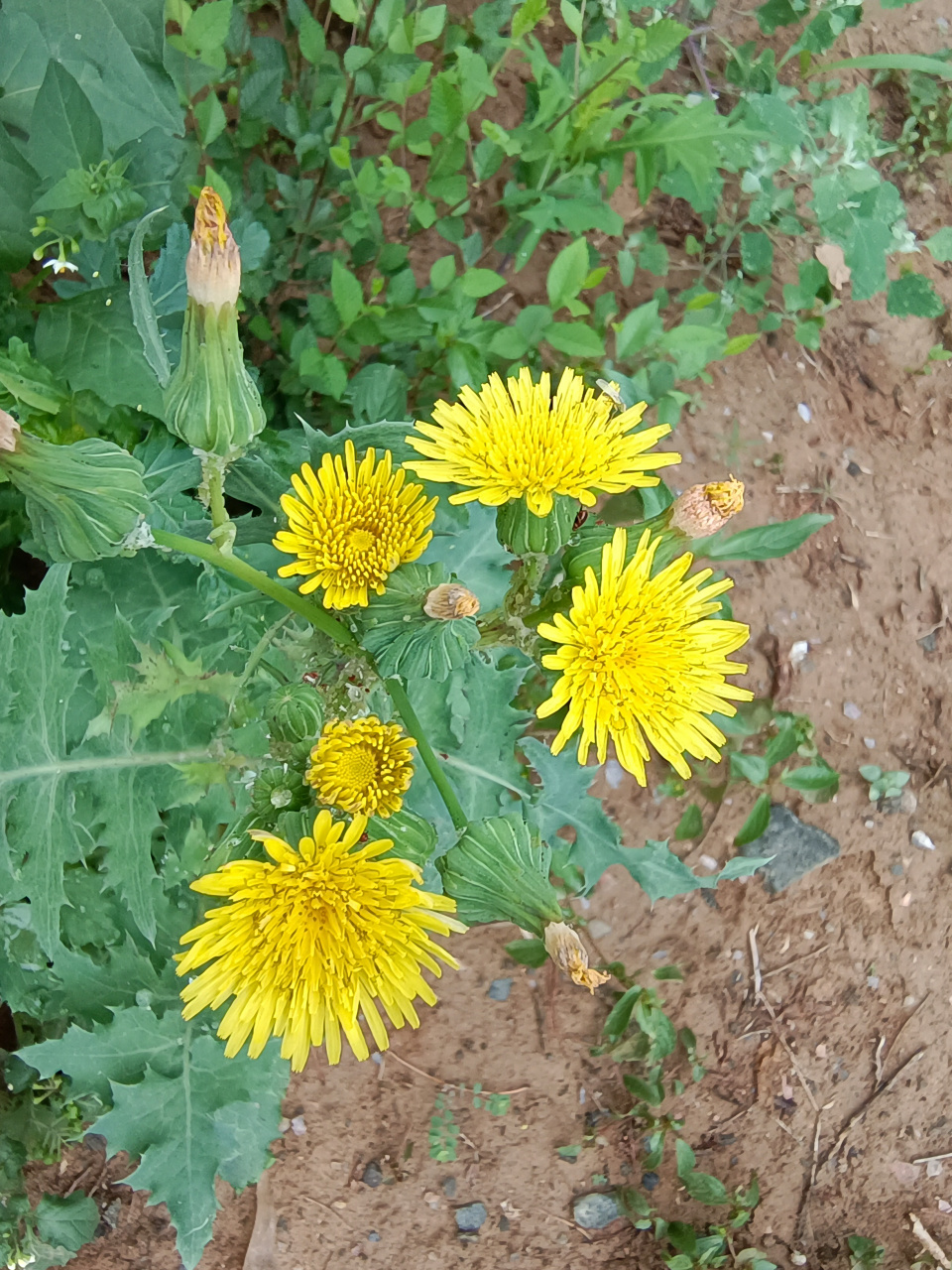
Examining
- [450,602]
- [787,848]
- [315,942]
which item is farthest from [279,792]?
[787,848]

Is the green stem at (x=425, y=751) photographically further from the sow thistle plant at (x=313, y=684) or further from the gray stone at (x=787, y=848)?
the gray stone at (x=787, y=848)

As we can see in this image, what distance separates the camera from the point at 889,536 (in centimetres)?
408

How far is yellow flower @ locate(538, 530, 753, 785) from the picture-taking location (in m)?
1.87

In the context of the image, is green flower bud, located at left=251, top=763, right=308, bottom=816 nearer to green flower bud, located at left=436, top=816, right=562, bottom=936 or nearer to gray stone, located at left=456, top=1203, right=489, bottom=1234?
green flower bud, located at left=436, top=816, right=562, bottom=936

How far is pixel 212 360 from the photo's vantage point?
176 cm

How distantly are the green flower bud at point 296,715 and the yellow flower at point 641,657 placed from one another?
0.48 meters

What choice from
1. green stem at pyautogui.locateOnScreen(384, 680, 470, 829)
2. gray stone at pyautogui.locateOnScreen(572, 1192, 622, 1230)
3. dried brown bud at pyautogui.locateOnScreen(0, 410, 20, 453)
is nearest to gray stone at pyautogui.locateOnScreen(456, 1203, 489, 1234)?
gray stone at pyautogui.locateOnScreen(572, 1192, 622, 1230)

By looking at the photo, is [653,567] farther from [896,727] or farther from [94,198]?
[896,727]

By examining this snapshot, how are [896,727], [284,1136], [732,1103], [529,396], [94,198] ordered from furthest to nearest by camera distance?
[896,727]
[732,1103]
[284,1136]
[94,198]
[529,396]

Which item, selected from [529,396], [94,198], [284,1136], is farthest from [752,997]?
[94,198]

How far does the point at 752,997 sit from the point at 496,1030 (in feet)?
3.46

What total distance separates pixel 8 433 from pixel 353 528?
25.5 inches

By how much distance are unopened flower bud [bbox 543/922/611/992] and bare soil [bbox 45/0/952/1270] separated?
1769 millimetres

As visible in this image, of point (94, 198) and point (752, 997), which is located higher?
point (94, 198)
